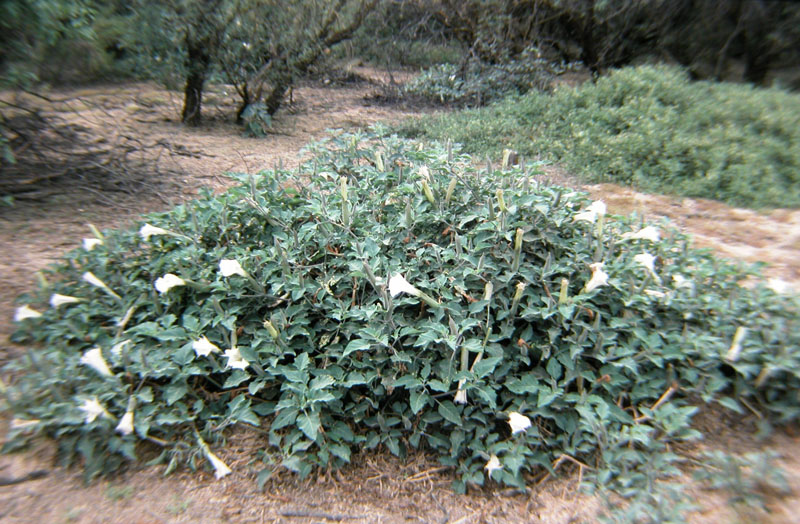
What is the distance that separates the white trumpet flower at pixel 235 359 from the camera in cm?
210

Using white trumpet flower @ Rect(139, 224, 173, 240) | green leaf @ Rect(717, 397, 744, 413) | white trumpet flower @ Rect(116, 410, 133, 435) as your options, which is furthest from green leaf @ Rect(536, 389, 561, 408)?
white trumpet flower @ Rect(139, 224, 173, 240)

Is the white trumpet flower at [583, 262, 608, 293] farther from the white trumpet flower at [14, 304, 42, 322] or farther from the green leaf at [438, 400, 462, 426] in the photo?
the white trumpet flower at [14, 304, 42, 322]

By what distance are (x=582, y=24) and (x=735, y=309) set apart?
7.81 meters

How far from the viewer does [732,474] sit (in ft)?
6.06

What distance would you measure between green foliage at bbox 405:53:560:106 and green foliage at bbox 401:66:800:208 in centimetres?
123

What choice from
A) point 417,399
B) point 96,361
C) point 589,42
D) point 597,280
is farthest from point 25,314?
point 589,42

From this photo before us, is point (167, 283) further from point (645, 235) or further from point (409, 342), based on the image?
point (645, 235)

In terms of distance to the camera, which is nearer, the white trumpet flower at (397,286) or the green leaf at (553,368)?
the white trumpet flower at (397,286)

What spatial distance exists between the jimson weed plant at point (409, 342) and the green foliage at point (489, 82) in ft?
19.8

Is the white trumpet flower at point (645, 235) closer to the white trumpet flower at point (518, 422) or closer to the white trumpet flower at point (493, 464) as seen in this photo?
the white trumpet flower at point (518, 422)

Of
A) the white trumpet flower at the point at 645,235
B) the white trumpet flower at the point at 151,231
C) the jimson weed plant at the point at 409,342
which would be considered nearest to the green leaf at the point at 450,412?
the jimson weed plant at the point at 409,342

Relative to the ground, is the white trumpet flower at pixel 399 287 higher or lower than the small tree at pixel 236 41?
lower

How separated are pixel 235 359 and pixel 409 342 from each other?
2.38 feet

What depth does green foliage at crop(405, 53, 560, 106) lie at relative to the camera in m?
8.26
